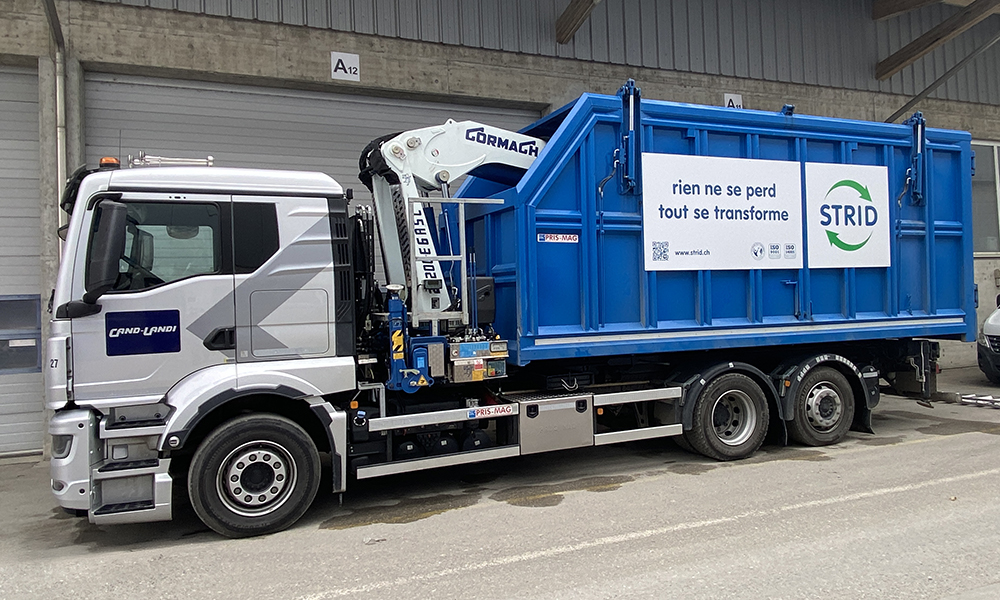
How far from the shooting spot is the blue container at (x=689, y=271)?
6.39 metres

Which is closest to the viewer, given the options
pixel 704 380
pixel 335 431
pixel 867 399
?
pixel 335 431

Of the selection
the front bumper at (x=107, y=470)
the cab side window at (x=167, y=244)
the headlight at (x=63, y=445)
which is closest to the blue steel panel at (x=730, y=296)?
the cab side window at (x=167, y=244)

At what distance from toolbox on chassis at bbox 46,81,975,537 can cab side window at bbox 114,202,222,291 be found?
0.05 ft

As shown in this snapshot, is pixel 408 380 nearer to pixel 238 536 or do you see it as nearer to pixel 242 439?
pixel 242 439

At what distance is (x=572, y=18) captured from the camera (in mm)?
11047

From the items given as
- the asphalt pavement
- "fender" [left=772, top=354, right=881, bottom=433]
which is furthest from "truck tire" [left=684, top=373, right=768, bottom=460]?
"fender" [left=772, top=354, right=881, bottom=433]

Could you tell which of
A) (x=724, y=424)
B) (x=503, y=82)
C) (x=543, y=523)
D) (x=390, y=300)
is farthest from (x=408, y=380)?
(x=503, y=82)

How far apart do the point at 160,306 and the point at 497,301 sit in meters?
2.90

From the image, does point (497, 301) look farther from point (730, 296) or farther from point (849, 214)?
point (849, 214)

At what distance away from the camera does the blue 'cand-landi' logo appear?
5074 mm

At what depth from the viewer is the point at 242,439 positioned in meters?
5.26

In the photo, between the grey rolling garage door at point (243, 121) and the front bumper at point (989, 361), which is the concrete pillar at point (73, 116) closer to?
the grey rolling garage door at point (243, 121)

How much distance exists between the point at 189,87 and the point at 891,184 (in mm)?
8974

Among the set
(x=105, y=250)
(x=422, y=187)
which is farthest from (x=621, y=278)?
(x=105, y=250)
